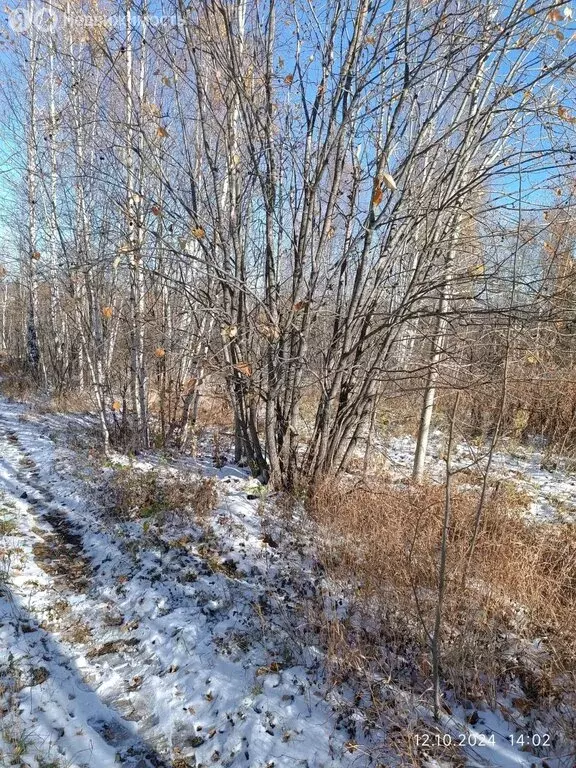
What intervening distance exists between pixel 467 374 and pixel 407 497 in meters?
1.45

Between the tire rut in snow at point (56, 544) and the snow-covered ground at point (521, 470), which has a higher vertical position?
the snow-covered ground at point (521, 470)

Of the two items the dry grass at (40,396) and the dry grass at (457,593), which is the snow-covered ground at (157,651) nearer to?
the dry grass at (457,593)

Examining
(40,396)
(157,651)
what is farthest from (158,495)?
(40,396)

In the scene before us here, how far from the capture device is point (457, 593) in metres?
3.04

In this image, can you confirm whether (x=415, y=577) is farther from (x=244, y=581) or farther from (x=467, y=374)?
(x=467, y=374)

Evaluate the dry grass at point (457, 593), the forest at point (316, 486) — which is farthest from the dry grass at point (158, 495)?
the dry grass at point (457, 593)

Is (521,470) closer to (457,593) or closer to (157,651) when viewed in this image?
(457,593)

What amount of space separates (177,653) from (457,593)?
6.50 feet

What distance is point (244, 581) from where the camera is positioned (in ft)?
11.8

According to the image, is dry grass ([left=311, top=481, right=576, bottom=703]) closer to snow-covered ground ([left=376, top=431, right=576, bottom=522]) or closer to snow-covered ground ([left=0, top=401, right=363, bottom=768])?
snow-covered ground ([left=0, top=401, right=363, bottom=768])

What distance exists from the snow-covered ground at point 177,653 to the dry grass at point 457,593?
21 cm

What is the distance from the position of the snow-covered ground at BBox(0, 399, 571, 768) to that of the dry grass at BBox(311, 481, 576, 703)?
210 mm

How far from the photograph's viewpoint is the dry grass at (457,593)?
102 inches

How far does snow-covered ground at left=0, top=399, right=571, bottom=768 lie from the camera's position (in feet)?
7.51
